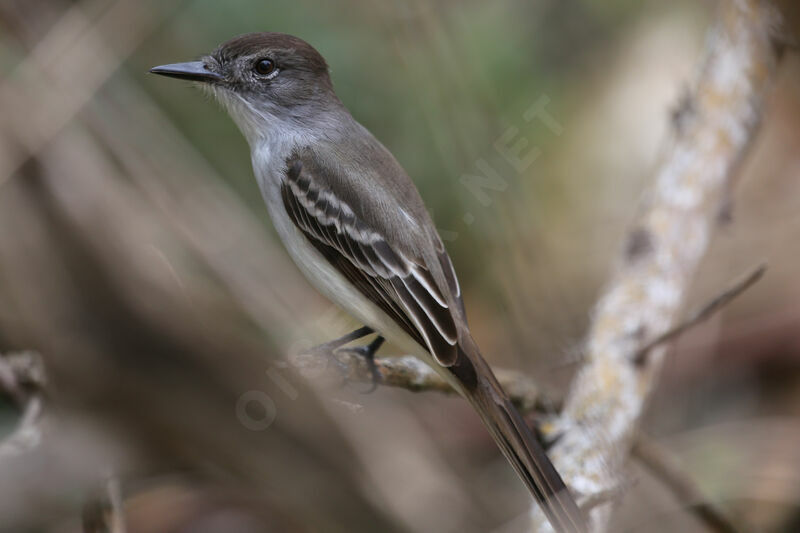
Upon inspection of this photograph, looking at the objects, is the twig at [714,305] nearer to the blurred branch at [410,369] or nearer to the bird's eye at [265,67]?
the blurred branch at [410,369]

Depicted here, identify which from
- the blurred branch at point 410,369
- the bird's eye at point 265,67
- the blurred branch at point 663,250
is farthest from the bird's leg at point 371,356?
the bird's eye at point 265,67

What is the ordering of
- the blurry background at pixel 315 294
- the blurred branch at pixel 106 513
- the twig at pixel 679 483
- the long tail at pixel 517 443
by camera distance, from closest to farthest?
the long tail at pixel 517 443 < the blurred branch at pixel 106 513 < the blurry background at pixel 315 294 < the twig at pixel 679 483

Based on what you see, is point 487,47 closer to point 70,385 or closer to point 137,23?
point 137,23

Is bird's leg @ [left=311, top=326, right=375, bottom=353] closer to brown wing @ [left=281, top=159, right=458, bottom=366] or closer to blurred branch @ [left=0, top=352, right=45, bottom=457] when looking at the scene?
brown wing @ [left=281, top=159, right=458, bottom=366]

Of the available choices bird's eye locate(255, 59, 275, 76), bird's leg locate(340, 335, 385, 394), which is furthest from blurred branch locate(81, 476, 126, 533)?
bird's eye locate(255, 59, 275, 76)

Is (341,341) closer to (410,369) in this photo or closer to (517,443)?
(410,369)

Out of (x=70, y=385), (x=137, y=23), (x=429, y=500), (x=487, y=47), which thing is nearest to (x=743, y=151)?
(x=487, y=47)

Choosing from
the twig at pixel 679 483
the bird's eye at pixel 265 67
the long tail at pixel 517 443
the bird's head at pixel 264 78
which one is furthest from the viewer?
the twig at pixel 679 483
